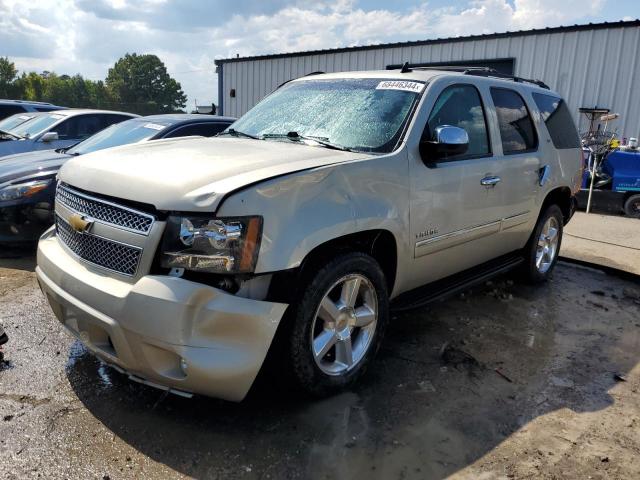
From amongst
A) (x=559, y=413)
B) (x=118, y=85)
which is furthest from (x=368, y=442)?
(x=118, y=85)

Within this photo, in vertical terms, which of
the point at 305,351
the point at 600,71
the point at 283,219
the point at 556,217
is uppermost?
the point at 600,71

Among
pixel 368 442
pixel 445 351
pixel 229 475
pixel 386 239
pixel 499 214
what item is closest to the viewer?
pixel 229 475

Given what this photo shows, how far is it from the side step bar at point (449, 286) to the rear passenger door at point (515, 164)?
0.20 m

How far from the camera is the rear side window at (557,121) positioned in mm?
4924

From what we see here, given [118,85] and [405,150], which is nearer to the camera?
[405,150]

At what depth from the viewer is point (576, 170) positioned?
5402 mm

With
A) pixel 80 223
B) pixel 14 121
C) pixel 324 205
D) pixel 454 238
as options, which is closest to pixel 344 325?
pixel 324 205

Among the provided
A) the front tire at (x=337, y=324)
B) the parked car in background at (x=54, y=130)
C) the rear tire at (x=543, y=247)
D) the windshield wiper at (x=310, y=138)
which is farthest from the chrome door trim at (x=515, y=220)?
the parked car in background at (x=54, y=130)

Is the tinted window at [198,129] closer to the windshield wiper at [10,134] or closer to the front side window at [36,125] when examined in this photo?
the front side window at [36,125]

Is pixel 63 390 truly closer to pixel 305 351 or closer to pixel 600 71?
pixel 305 351

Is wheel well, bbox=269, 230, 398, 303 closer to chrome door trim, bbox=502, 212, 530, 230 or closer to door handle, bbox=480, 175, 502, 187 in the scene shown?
door handle, bbox=480, 175, 502, 187

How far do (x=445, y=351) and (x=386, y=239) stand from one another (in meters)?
1.04

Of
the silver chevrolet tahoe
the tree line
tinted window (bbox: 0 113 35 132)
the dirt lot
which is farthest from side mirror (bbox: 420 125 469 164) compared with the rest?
the tree line

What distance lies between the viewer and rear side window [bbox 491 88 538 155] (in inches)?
166
